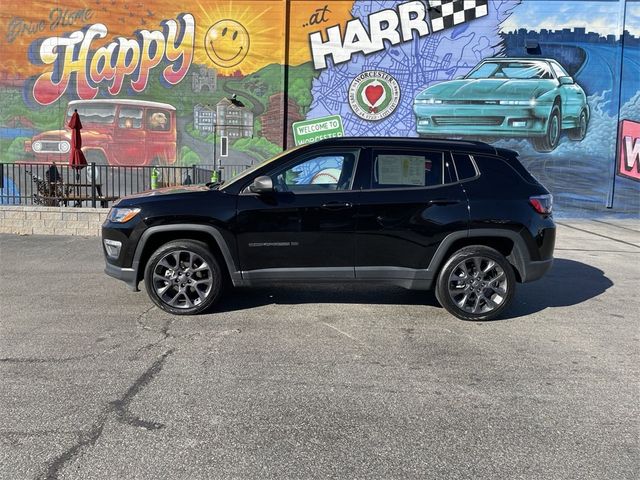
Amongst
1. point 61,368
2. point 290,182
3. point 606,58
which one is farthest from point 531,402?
point 606,58

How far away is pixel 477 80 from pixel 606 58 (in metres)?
3.84

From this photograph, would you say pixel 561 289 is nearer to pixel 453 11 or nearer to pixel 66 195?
pixel 66 195

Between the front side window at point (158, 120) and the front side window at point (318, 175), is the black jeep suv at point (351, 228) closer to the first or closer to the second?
the front side window at point (318, 175)

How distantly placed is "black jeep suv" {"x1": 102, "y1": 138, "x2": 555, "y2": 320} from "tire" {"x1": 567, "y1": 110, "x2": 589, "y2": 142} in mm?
12163

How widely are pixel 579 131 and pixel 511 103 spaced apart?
7.44 ft

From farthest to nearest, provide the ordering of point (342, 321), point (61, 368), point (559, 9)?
1. point (559, 9)
2. point (342, 321)
3. point (61, 368)

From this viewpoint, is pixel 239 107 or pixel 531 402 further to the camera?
pixel 239 107

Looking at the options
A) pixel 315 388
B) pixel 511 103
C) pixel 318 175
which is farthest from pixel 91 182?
pixel 511 103

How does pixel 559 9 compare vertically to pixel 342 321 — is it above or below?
above

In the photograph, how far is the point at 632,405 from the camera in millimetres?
3738

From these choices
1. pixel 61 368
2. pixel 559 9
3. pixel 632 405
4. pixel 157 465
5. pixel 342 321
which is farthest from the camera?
pixel 559 9

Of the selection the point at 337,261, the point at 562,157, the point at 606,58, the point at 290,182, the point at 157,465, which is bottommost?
the point at 157,465

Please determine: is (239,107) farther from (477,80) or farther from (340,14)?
(477,80)

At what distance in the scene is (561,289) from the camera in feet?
23.5
